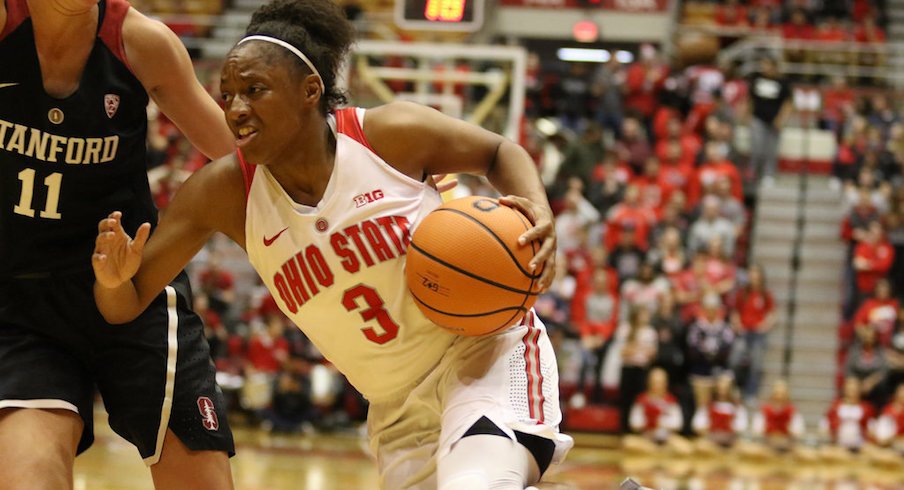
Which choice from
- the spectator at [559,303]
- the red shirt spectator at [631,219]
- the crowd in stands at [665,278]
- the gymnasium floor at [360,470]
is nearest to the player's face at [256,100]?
the gymnasium floor at [360,470]

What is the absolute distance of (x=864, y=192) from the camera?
13.7 meters

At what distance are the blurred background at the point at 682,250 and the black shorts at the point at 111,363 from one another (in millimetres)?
5254

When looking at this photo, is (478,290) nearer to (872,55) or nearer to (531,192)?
(531,192)

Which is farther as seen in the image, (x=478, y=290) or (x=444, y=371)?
(x=444, y=371)

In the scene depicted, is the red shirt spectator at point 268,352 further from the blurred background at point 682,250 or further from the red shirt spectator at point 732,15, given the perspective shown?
the red shirt spectator at point 732,15

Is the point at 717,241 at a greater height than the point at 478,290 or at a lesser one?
lesser

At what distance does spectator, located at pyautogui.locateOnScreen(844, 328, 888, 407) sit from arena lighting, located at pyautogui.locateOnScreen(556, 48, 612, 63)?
265 inches

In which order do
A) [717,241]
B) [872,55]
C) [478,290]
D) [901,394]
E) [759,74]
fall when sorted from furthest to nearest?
[872,55] → [759,74] → [717,241] → [901,394] → [478,290]

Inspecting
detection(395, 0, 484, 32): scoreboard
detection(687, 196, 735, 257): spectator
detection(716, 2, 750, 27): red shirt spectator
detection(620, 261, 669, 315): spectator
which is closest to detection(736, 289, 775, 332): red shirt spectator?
detection(687, 196, 735, 257): spectator

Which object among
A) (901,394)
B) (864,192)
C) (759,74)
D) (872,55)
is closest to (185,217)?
(901,394)

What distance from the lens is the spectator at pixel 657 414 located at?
37.5ft

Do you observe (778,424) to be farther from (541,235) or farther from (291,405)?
(541,235)

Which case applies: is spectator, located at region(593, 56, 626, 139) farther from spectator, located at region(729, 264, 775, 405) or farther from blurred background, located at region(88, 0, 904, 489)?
spectator, located at region(729, 264, 775, 405)

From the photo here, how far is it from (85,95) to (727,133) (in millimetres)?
11918
